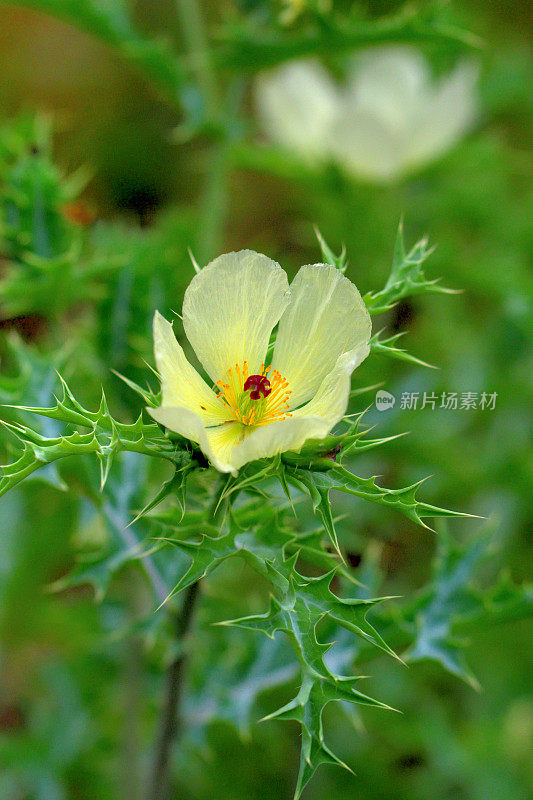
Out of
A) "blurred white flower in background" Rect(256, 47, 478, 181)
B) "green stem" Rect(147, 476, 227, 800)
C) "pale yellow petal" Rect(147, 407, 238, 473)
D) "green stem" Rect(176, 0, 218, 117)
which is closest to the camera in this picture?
"pale yellow petal" Rect(147, 407, 238, 473)

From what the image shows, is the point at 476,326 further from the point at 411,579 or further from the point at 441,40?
the point at 441,40

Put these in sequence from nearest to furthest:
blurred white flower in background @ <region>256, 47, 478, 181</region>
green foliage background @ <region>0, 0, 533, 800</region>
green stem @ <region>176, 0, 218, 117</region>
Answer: green foliage background @ <region>0, 0, 533, 800</region>
green stem @ <region>176, 0, 218, 117</region>
blurred white flower in background @ <region>256, 47, 478, 181</region>

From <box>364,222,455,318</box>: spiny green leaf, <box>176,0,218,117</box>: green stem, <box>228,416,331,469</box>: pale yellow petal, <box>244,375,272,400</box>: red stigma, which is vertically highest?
<box>176,0,218,117</box>: green stem

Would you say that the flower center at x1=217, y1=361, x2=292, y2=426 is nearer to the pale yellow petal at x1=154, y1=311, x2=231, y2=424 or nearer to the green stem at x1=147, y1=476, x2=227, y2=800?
the pale yellow petal at x1=154, y1=311, x2=231, y2=424

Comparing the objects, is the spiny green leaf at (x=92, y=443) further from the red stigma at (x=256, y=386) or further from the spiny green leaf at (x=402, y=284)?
the spiny green leaf at (x=402, y=284)

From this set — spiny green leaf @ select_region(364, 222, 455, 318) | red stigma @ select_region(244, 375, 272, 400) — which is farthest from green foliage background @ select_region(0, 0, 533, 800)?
spiny green leaf @ select_region(364, 222, 455, 318)

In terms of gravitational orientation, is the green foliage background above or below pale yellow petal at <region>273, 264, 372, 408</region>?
below

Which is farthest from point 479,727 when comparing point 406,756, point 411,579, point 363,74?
point 363,74
